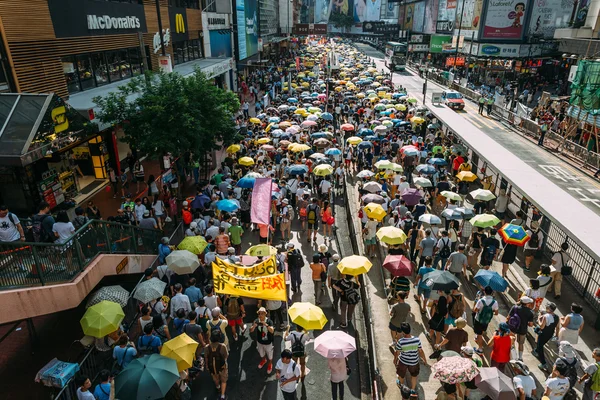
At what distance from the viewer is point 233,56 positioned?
42.2 metres

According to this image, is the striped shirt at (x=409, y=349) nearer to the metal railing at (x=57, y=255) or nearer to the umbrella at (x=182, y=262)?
the umbrella at (x=182, y=262)

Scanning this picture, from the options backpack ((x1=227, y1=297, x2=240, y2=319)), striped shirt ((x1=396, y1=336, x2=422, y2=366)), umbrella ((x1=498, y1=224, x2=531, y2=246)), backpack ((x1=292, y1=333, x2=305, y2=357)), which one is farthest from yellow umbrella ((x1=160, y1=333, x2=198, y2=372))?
umbrella ((x1=498, y1=224, x2=531, y2=246))

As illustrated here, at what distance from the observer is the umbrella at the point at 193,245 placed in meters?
11.2

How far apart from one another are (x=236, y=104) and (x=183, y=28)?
40.4ft

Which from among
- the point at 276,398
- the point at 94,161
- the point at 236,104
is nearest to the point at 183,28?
the point at 236,104

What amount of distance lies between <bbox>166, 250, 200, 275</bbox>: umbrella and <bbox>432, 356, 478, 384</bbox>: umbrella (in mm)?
6012

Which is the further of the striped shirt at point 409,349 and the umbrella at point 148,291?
the umbrella at point 148,291

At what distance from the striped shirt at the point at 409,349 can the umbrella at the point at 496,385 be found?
115cm

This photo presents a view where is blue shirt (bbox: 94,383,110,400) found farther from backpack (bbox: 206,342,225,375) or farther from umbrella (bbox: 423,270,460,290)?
umbrella (bbox: 423,270,460,290)

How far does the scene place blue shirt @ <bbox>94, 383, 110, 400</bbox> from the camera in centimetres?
700

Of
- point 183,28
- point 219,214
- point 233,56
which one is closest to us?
point 219,214

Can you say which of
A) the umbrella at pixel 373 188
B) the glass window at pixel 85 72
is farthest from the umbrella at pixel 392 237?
the glass window at pixel 85 72

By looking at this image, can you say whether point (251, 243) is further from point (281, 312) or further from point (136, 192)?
point (136, 192)

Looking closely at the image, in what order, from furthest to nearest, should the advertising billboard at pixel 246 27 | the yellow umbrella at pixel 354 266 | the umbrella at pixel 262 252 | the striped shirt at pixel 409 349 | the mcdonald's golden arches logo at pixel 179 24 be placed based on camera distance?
the advertising billboard at pixel 246 27 < the mcdonald's golden arches logo at pixel 179 24 < the umbrella at pixel 262 252 < the yellow umbrella at pixel 354 266 < the striped shirt at pixel 409 349
